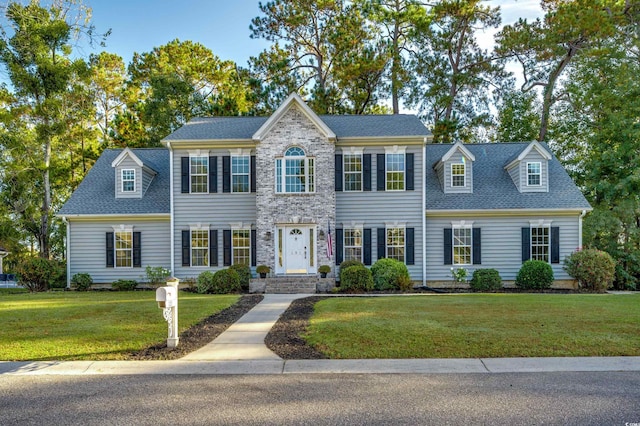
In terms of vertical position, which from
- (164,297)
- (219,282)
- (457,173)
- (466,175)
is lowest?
(219,282)

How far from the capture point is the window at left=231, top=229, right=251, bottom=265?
20.0 m

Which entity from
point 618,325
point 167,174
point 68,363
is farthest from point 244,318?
point 167,174

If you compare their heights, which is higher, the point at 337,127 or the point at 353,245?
the point at 337,127

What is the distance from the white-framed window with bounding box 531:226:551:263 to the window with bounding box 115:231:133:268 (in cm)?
1775

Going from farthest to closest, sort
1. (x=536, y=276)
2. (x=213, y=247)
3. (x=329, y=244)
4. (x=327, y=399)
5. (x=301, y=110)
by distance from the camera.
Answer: (x=213, y=247)
(x=301, y=110)
(x=329, y=244)
(x=536, y=276)
(x=327, y=399)

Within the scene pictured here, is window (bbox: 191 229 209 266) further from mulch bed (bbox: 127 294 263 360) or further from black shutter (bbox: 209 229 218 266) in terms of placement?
mulch bed (bbox: 127 294 263 360)

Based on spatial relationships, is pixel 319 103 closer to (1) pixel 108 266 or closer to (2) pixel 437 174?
(2) pixel 437 174

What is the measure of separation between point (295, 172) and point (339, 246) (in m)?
3.70

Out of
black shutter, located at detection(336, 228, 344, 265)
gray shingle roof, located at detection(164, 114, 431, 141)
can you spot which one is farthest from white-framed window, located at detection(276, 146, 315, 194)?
black shutter, located at detection(336, 228, 344, 265)

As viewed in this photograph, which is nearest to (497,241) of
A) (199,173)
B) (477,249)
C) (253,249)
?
(477,249)

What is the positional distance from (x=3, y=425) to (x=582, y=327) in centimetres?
995

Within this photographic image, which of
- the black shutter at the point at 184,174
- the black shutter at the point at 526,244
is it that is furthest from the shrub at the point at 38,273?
the black shutter at the point at 526,244

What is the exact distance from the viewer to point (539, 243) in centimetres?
1969

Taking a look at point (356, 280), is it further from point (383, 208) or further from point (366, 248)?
point (383, 208)
